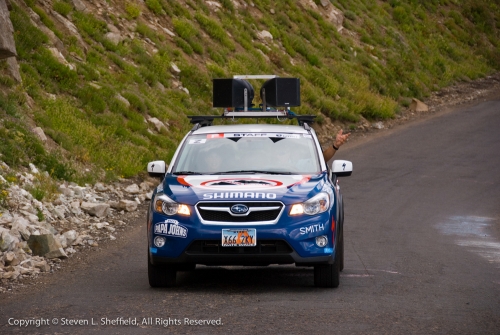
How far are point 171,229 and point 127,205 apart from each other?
270 inches

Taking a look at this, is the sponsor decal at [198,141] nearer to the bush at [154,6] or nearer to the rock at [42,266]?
the rock at [42,266]

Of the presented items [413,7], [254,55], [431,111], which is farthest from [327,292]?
[413,7]

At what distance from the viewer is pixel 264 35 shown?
3359 centimetres

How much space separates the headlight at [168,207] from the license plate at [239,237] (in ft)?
1.45

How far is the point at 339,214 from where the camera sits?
10.3 m

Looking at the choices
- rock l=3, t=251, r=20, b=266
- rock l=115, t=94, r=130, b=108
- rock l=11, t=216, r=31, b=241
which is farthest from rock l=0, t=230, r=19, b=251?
rock l=115, t=94, r=130, b=108

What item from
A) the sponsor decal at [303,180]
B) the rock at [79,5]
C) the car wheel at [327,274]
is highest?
the rock at [79,5]

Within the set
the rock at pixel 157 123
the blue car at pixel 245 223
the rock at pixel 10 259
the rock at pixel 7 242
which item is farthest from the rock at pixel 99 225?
the rock at pixel 157 123

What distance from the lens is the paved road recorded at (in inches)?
320

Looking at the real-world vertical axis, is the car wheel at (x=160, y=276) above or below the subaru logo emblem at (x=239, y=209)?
below

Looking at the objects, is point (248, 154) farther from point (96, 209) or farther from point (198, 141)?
point (96, 209)

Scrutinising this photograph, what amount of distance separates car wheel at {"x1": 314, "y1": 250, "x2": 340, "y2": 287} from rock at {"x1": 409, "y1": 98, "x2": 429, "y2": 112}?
2451cm

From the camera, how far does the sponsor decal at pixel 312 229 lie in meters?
9.53

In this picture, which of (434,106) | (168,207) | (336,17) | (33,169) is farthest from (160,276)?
(336,17)
